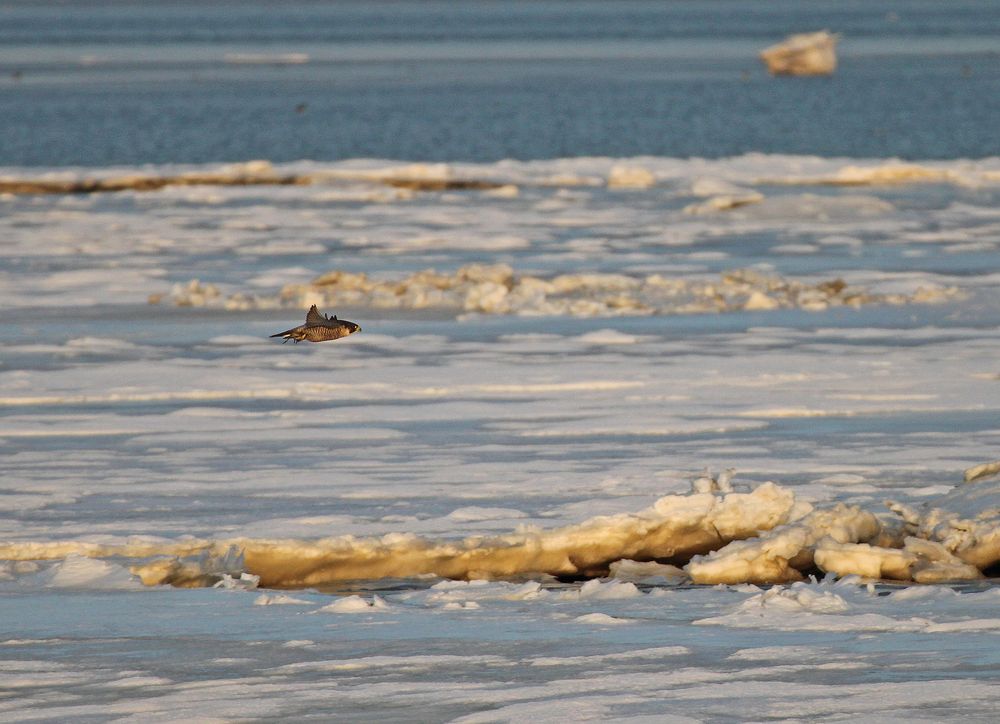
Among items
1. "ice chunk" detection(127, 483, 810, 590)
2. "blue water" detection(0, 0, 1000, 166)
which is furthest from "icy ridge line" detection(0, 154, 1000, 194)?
"ice chunk" detection(127, 483, 810, 590)

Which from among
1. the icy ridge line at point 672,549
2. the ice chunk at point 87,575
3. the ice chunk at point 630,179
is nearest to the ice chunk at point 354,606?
the icy ridge line at point 672,549

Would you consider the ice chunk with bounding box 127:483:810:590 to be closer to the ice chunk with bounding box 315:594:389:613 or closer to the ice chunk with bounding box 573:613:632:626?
the ice chunk with bounding box 315:594:389:613

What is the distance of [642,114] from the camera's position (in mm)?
35781

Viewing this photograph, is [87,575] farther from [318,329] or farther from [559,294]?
[559,294]

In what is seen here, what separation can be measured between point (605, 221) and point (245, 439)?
30.1ft

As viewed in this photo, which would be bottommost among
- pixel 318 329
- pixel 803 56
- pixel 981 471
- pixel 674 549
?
pixel 674 549

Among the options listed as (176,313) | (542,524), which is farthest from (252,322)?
(542,524)

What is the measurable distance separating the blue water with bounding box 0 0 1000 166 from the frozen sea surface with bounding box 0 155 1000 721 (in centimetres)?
1286

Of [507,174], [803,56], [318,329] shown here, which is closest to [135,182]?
[507,174]

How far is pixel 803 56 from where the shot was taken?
46.3 m

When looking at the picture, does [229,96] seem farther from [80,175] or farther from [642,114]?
[80,175]

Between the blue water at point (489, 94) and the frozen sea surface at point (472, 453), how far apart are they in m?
12.9

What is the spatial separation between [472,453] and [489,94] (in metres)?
34.8

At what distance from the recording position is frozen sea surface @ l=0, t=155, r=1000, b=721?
4918 mm
